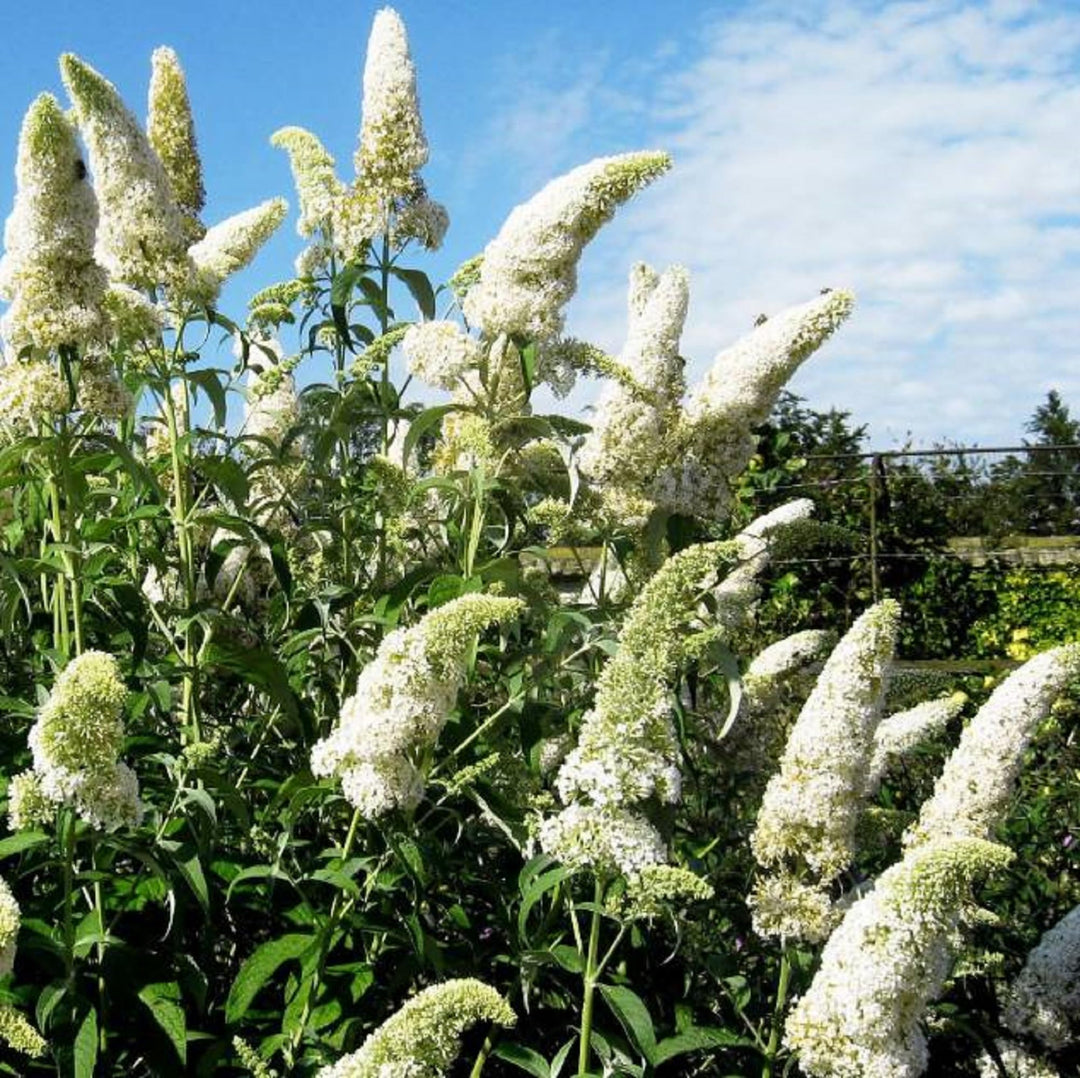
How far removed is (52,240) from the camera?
11.9ft

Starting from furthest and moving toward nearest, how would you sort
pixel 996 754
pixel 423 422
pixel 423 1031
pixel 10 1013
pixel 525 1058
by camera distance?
pixel 423 422, pixel 996 754, pixel 525 1058, pixel 10 1013, pixel 423 1031

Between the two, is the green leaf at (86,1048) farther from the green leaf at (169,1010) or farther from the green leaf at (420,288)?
the green leaf at (420,288)

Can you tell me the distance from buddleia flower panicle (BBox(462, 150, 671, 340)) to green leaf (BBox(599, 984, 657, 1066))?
5.50ft

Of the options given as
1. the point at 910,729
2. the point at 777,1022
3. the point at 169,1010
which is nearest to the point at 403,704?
the point at 169,1010

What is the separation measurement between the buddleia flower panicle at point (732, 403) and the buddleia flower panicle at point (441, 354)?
0.61m

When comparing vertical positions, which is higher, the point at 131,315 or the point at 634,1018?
the point at 131,315

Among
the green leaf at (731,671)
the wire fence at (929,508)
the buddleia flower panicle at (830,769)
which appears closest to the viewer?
the buddleia flower panicle at (830,769)

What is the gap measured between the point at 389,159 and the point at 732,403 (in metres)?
1.19

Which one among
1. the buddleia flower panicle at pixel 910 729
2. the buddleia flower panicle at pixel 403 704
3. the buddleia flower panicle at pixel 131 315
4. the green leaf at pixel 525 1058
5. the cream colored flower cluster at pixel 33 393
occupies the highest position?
the buddleia flower panicle at pixel 131 315

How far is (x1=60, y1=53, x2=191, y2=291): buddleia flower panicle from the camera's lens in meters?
3.80

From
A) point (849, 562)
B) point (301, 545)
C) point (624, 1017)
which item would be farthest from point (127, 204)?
point (849, 562)

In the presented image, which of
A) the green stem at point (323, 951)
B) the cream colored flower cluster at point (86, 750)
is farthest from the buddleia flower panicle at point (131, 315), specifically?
the green stem at point (323, 951)

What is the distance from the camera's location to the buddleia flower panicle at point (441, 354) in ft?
12.9

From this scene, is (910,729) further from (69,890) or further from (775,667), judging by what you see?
(69,890)
